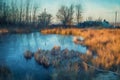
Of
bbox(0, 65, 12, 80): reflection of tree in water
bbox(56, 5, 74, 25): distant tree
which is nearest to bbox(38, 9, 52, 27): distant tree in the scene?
bbox(56, 5, 74, 25): distant tree

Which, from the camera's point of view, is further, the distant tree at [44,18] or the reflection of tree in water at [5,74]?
the distant tree at [44,18]

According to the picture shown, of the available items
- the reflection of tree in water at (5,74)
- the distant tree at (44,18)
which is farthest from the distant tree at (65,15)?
the reflection of tree in water at (5,74)

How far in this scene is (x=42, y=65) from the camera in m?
10.9

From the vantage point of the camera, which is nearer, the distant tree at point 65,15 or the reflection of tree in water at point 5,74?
the reflection of tree in water at point 5,74

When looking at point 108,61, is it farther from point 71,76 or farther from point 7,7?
point 7,7

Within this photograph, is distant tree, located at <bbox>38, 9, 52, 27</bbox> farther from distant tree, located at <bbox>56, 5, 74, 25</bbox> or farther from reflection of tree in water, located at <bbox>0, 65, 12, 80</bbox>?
reflection of tree in water, located at <bbox>0, 65, 12, 80</bbox>

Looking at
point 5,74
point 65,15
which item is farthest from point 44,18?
point 5,74

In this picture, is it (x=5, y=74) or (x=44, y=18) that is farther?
(x=44, y=18)

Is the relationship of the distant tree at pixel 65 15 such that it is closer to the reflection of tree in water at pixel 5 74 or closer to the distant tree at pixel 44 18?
the distant tree at pixel 44 18

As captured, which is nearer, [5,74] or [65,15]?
[5,74]

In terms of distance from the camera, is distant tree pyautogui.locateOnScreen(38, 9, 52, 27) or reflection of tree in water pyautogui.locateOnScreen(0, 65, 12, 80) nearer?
reflection of tree in water pyautogui.locateOnScreen(0, 65, 12, 80)

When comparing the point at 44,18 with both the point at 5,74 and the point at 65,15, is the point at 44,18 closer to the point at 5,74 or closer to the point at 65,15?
the point at 65,15

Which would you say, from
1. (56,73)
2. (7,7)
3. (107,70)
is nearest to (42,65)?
(56,73)

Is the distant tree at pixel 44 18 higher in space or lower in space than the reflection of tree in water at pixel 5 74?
higher
